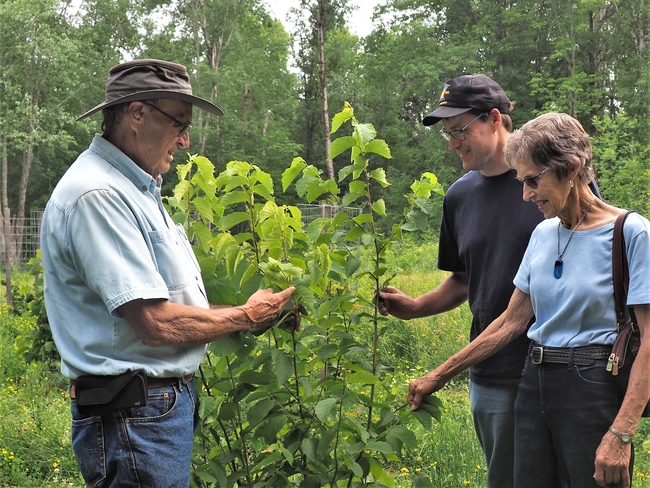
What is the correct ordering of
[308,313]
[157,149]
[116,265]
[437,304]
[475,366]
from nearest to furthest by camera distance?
[116,265] → [157,149] → [308,313] → [475,366] → [437,304]

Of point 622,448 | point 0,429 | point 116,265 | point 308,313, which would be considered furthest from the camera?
point 0,429

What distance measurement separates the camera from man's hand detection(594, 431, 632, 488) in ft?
7.07

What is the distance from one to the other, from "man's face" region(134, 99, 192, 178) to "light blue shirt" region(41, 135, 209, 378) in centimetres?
12

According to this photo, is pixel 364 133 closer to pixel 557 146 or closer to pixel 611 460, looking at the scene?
pixel 557 146

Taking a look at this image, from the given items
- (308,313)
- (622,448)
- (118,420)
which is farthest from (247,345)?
(622,448)

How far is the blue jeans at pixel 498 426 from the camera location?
2760 millimetres

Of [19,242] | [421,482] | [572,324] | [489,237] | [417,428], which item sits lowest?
[417,428]

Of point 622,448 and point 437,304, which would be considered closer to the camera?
point 622,448

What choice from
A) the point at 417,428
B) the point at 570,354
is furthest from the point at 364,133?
the point at 417,428

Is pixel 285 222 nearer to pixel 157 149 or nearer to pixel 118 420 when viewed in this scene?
pixel 157 149

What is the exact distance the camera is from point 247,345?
2.66 metres

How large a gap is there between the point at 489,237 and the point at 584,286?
0.60 meters

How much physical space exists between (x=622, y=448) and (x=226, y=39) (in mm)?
34233

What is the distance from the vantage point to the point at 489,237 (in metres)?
2.82
